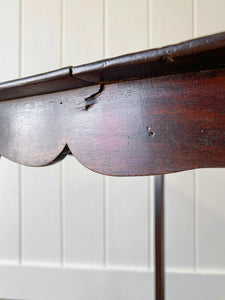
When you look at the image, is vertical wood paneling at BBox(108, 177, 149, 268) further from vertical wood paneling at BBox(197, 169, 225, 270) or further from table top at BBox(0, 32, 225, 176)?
table top at BBox(0, 32, 225, 176)

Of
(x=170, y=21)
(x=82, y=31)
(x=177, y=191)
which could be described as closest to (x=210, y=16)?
(x=170, y=21)

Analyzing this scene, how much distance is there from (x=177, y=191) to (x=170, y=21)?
0.55m

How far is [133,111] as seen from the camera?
Result: 1.15ft

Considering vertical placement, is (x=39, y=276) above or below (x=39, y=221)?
below

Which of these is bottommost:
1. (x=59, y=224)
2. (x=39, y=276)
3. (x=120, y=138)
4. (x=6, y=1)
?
(x=39, y=276)

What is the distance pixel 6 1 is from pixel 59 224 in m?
0.84

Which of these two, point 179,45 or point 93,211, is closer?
point 179,45

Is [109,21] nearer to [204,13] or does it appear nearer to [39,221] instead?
[204,13]

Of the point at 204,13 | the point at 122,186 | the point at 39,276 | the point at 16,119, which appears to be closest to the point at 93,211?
the point at 122,186

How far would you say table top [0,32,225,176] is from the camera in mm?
301

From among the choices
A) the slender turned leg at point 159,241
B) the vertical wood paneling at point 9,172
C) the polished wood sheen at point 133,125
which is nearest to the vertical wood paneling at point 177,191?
the slender turned leg at point 159,241

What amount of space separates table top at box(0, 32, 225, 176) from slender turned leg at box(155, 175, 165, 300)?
47cm

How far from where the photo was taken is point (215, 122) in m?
0.30

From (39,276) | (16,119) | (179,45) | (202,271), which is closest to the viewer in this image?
(179,45)
